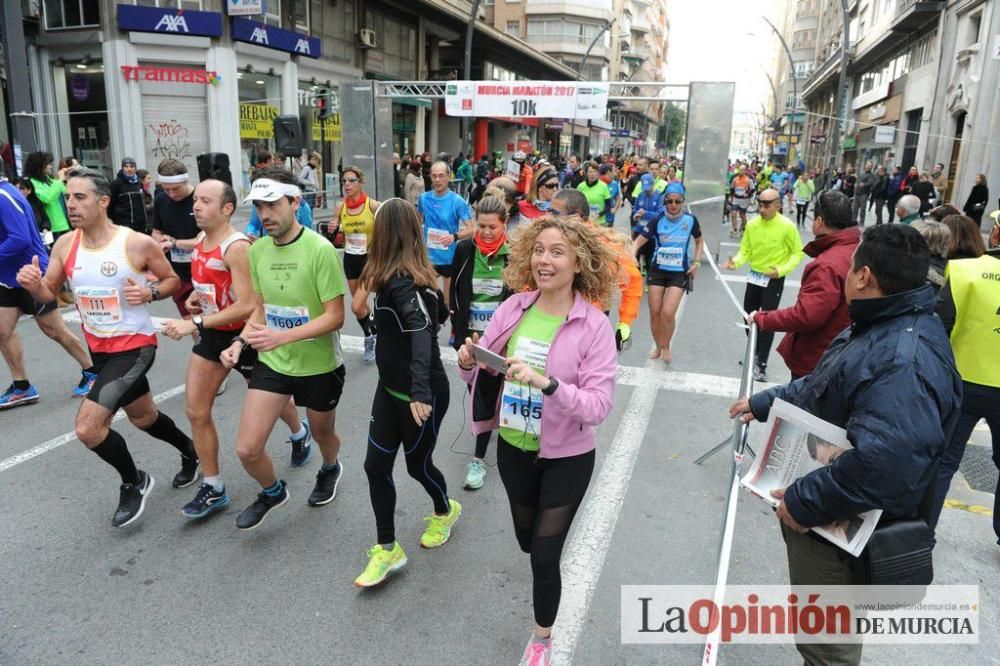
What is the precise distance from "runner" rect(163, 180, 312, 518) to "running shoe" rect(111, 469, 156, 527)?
10.9 inches

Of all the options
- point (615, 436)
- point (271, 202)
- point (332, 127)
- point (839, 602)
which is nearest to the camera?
point (839, 602)

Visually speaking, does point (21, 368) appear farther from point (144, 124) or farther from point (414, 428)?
point (144, 124)

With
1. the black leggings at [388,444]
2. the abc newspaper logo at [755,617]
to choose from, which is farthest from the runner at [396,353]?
→ the abc newspaper logo at [755,617]

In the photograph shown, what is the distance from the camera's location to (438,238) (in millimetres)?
7363

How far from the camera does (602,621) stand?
319 cm

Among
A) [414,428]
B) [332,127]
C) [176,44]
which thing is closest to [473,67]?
[332,127]

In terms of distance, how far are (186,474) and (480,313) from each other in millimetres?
2249

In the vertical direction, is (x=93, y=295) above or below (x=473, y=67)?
below

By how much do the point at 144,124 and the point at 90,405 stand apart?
18.7 metres

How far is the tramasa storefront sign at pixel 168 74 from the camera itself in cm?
1884

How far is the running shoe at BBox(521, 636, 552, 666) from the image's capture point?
277 centimetres

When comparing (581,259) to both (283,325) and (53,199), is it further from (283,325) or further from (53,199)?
(53,199)

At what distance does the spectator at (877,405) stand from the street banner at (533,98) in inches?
461

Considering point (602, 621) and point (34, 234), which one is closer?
point (602, 621)
